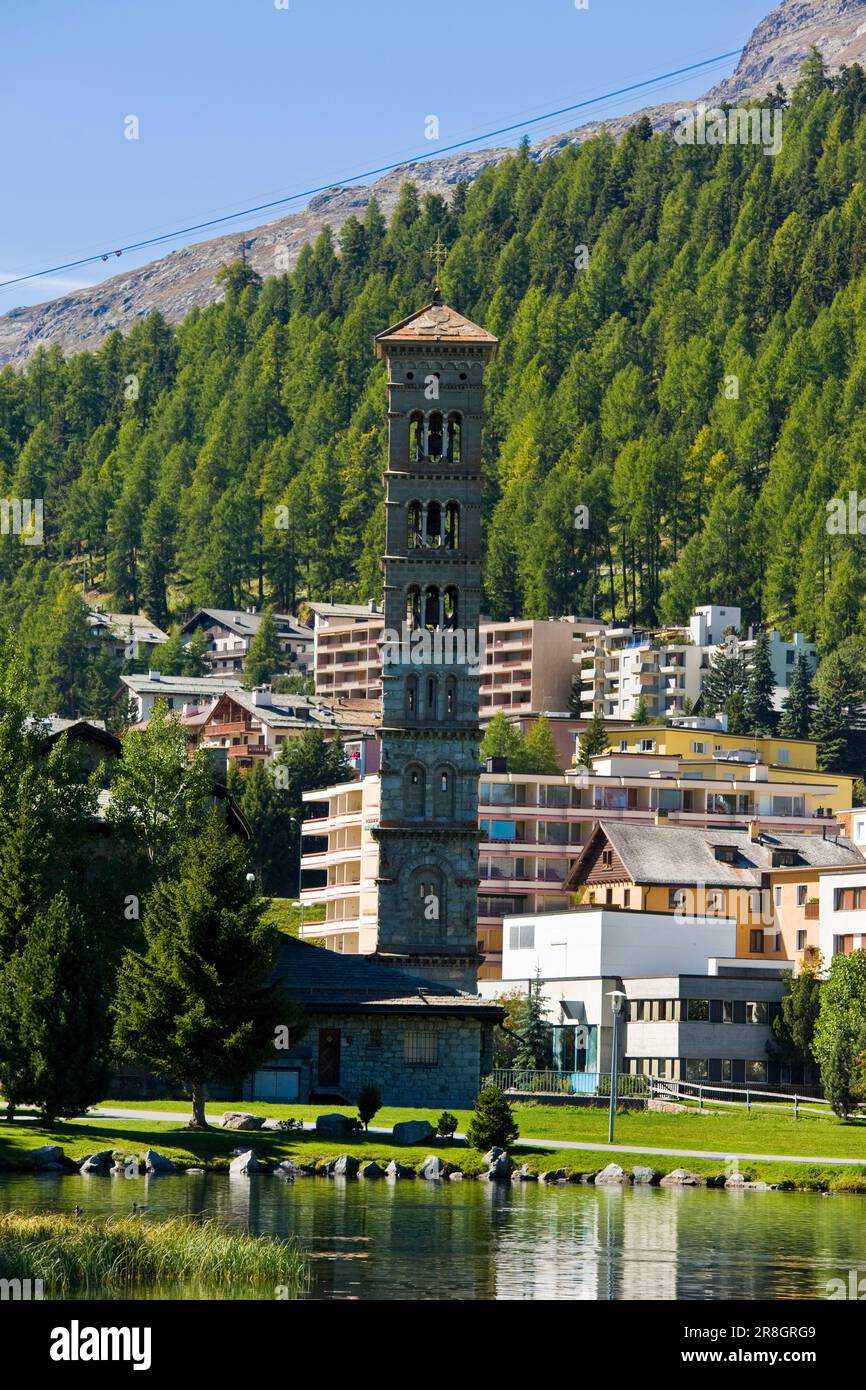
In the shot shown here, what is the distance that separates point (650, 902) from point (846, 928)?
11.6 m

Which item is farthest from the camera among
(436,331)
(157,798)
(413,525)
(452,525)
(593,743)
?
(593,743)

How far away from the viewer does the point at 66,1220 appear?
44.2 meters

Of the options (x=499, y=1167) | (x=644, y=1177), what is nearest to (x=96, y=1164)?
(x=499, y=1167)

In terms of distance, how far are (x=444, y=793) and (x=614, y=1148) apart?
1067 inches

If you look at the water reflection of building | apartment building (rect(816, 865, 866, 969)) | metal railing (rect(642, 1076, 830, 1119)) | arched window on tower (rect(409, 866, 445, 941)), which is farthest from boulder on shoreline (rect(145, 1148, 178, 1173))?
apartment building (rect(816, 865, 866, 969))

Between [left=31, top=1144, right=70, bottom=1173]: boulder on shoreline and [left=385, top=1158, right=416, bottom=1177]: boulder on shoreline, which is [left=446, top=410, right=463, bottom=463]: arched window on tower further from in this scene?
[left=31, top=1144, right=70, bottom=1173]: boulder on shoreline

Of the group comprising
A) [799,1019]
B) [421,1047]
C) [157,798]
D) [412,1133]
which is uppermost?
[157,798]

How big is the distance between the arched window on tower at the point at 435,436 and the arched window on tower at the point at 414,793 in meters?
13.9

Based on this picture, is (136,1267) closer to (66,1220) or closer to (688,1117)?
(66,1220)

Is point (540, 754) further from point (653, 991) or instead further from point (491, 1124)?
point (491, 1124)

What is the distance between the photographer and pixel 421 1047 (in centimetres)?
8719

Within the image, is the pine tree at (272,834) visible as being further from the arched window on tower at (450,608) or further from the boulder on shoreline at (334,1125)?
the boulder on shoreline at (334,1125)
